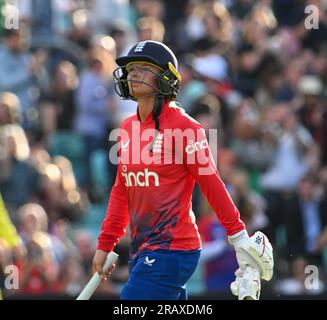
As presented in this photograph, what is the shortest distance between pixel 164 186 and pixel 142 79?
2.42 ft

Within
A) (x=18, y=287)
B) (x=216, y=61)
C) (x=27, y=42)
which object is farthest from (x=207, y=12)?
(x=18, y=287)

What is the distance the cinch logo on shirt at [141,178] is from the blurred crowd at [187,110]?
11.0 feet

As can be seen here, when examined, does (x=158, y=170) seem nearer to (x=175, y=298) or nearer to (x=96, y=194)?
(x=175, y=298)

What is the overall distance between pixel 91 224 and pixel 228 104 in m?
2.10

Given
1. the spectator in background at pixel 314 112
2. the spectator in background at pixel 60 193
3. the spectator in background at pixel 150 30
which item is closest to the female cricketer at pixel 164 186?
the spectator in background at pixel 60 193

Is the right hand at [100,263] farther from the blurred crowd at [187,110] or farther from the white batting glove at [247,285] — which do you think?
the blurred crowd at [187,110]

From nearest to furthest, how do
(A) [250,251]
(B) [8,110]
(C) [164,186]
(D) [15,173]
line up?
(A) [250,251] < (C) [164,186] < (D) [15,173] < (B) [8,110]

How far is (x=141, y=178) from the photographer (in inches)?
356

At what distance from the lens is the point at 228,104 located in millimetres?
15656

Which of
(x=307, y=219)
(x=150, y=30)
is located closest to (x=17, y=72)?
(x=150, y=30)

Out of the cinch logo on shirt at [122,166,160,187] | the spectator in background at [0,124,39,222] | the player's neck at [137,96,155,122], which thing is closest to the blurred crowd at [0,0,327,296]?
the spectator in background at [0,124,39,222]

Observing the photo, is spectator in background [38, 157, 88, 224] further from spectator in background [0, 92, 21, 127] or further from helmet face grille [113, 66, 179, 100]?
helmet face grille [113, 66, 179, 100]

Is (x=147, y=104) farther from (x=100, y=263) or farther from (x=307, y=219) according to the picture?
(x=307, y=219)

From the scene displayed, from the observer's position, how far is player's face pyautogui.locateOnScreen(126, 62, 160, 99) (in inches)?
358
